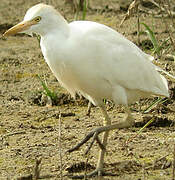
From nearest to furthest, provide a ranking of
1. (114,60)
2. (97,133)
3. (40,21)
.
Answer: (40,21) < (97,133) < (114,60)

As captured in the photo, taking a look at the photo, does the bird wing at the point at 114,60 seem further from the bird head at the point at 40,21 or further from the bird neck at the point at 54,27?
the bird head at the point at 40,21

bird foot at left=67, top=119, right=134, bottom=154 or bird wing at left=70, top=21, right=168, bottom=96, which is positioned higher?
bird wing at left=70, top=21, right=168, bottom=96

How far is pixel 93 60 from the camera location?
5066 mm

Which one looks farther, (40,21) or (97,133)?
(97,133)

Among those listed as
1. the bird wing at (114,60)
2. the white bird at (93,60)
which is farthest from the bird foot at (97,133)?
the bird wing at (114,60)

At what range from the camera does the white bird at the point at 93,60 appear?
195 inches

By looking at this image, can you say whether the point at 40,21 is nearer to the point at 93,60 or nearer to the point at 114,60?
the point at 93,60

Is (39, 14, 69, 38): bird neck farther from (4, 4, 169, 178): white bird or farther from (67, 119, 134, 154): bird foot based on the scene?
(67, 119, 134, 154): bird foot

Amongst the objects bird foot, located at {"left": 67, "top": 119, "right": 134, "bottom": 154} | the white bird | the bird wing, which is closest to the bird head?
the white bird

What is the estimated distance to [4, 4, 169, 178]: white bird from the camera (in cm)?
495

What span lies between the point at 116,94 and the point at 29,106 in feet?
7.83

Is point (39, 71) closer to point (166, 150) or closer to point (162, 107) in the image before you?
point (162, 107)

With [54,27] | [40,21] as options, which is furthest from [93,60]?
[40,21]

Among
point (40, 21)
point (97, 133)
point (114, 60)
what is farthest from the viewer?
point (114, 60)
